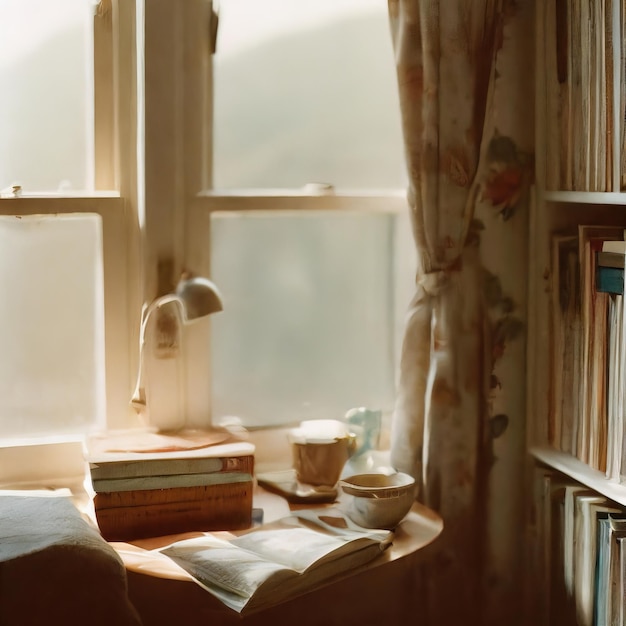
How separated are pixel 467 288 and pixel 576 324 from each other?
22 centimetres

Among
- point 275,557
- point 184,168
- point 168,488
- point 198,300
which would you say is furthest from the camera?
point 184,168

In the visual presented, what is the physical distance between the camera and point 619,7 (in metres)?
1.69

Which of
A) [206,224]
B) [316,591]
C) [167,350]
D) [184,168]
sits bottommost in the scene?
→ [316,591]

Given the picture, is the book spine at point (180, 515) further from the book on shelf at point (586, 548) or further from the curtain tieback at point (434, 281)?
the book on shelf at point (586, 548)

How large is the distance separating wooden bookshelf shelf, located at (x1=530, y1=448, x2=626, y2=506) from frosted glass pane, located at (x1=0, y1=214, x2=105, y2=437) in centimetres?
89

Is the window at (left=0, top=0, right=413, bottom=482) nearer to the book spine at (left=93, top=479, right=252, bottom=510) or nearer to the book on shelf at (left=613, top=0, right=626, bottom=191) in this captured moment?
the book spine at (left=93, top=479, right=252, bottom=510)

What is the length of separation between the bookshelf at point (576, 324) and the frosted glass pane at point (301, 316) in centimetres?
34

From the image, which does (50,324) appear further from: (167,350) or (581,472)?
(581,472)

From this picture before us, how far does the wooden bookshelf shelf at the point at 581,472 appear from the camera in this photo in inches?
68.4

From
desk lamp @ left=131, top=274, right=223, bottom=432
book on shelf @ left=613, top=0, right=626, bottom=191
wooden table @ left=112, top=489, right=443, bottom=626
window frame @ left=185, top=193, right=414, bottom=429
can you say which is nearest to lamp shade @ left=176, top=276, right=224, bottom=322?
desk lamp @ left=131, top=274, right=223, bottom=432

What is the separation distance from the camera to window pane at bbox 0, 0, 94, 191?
6.05 ft

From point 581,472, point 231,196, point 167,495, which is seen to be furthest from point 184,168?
point 581,472

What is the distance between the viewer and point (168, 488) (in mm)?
1677

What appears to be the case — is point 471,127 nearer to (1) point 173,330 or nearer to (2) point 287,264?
(2) point 287,264
